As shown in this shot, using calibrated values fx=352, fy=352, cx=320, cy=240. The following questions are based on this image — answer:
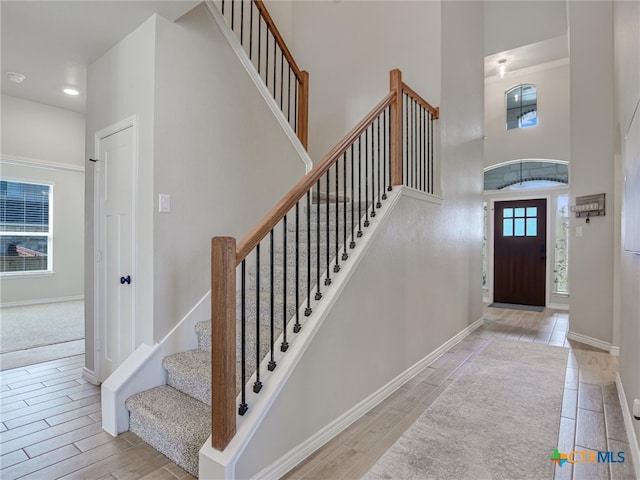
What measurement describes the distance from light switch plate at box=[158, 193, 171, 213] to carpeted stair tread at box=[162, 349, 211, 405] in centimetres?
101

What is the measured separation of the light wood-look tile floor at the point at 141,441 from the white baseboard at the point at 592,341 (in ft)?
1.53

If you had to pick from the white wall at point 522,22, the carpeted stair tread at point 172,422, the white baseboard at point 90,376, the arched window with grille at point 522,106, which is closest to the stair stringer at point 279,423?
the carpeted stair tread at point 172,422

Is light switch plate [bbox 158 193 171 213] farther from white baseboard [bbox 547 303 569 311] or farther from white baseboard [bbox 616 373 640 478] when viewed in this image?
white baseboard [bbox 547 303 569 311]

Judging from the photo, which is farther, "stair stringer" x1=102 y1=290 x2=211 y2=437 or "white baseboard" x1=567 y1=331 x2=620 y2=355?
"white baseboard" x1=567 y1=331 x2=620 y2=355

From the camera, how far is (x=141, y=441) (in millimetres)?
2113

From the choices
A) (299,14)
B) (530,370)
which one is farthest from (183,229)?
(299,14)

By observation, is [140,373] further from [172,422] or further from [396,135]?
[396,135]

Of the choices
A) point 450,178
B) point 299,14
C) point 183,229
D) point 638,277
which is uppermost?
point 299,14

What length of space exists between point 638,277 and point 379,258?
4.83 ft

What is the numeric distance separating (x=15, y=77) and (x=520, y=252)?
312 inches

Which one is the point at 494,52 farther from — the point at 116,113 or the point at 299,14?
the point at 116,113

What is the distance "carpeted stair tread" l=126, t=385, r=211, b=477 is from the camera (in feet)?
6.05

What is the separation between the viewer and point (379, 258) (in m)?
2.63

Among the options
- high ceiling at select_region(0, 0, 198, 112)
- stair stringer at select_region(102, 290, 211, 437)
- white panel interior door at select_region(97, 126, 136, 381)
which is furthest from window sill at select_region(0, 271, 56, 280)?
stair stringer at select_region(102, 290, 211, 437)
